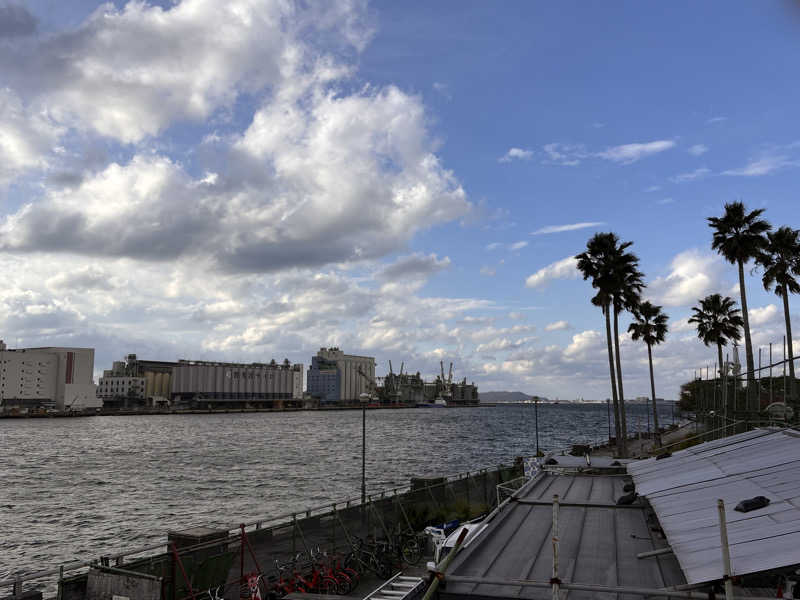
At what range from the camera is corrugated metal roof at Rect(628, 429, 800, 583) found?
6.82m

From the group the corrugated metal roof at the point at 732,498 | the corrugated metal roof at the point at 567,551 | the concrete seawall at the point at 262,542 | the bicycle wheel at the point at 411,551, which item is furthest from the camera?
the bicycle wheel at the point at 411,551

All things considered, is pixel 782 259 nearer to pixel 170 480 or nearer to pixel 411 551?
pixel 411 551

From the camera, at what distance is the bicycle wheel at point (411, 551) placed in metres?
21.5

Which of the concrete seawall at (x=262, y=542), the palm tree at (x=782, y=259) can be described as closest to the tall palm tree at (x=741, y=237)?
the palm tree at (x=782, y=259)

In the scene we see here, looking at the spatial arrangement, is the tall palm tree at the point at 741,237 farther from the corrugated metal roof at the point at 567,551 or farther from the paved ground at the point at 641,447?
the corrugated metal roof at the point at 567,551

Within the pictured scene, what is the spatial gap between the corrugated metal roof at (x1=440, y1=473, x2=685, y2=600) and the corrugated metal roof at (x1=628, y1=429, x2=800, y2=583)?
2.07 feet

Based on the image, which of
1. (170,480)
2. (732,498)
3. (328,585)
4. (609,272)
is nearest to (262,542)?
(328,585)

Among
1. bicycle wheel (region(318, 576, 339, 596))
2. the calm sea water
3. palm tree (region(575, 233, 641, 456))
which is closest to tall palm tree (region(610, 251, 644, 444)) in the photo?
palm tree (region(575, 233, 641, 456))

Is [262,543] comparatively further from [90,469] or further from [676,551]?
[90,469]

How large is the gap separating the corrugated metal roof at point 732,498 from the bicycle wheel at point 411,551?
937cm

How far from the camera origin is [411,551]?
21906mm

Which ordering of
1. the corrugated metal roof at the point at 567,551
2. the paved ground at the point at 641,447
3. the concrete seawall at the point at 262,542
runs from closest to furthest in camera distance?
the corrugated metal roof at the point at 567,551 < the concrete seawall at the point at 262,542 < the paved ground at the point at 641,447

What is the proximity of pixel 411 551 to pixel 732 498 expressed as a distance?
47.7 ft

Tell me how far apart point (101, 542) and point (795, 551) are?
4058cm
